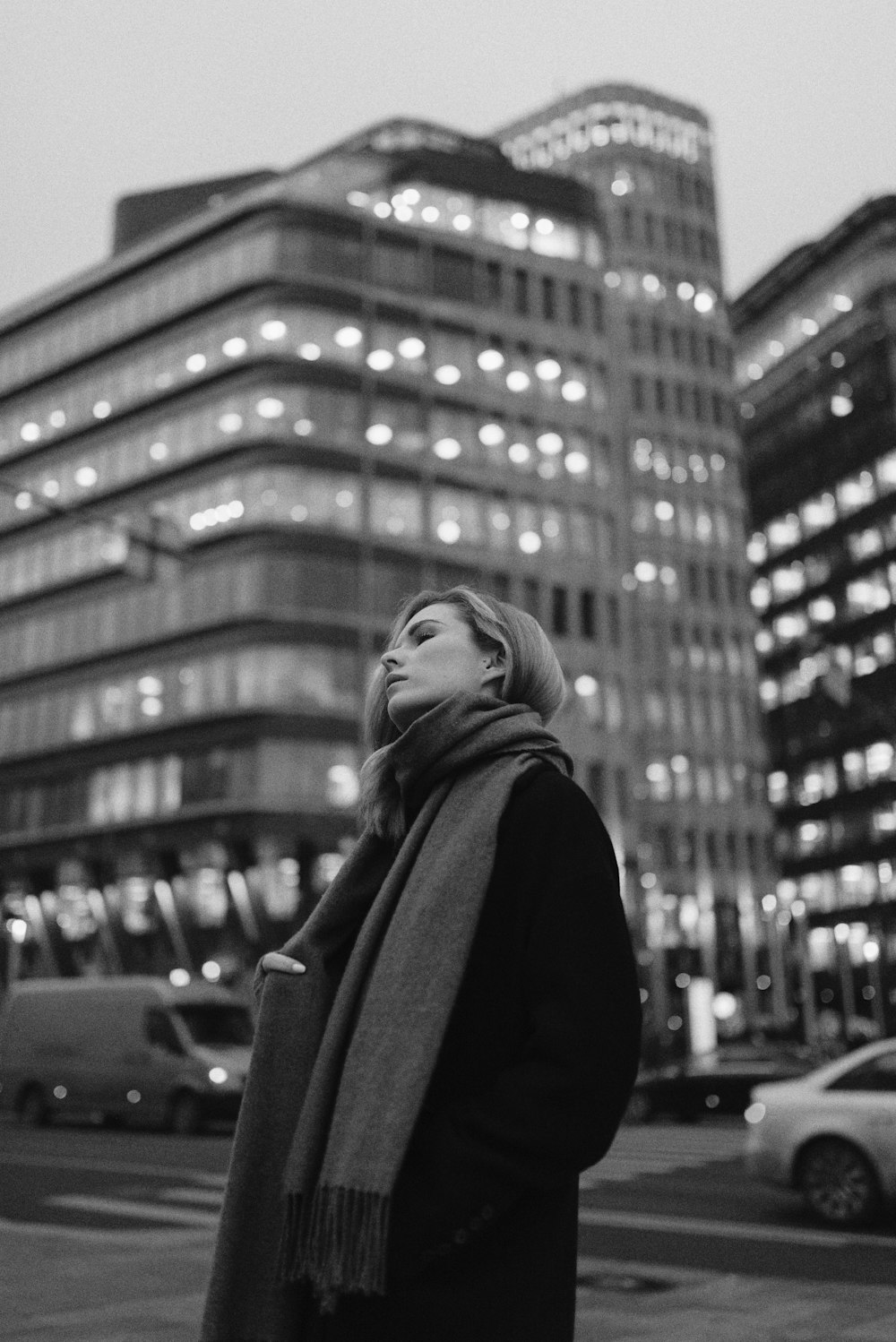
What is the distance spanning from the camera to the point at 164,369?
64.1 meters

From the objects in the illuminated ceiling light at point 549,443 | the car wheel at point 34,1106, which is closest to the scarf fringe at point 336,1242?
the car wheel at point 34,1106

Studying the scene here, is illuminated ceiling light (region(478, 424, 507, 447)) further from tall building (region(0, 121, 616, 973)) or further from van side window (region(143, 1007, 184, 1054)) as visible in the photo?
van side window (region(143, 1007, 184, 1054))

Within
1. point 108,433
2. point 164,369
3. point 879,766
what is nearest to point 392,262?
point 164,369

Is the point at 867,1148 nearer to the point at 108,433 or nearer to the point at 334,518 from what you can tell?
the point at 334,518

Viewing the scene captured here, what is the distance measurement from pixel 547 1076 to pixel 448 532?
5918 cm

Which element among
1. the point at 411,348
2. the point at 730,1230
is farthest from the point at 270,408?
the point at 730,1230

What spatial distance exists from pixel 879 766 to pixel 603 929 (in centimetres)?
9237

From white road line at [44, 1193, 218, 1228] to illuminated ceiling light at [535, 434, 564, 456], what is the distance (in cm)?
5454

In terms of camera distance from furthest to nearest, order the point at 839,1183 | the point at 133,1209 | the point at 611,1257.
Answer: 1. the point at 133,1209
2. the point at 839,1183
3. the point at 611,1257

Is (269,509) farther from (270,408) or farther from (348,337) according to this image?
(348,337)

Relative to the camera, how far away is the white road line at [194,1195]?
12.9 metres

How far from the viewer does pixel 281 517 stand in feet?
188

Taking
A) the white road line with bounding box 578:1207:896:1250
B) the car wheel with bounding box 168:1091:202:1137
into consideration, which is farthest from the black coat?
the car wheel with bounding box 168:1091:202:1137

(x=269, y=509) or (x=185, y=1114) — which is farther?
(x=269, y=509)
